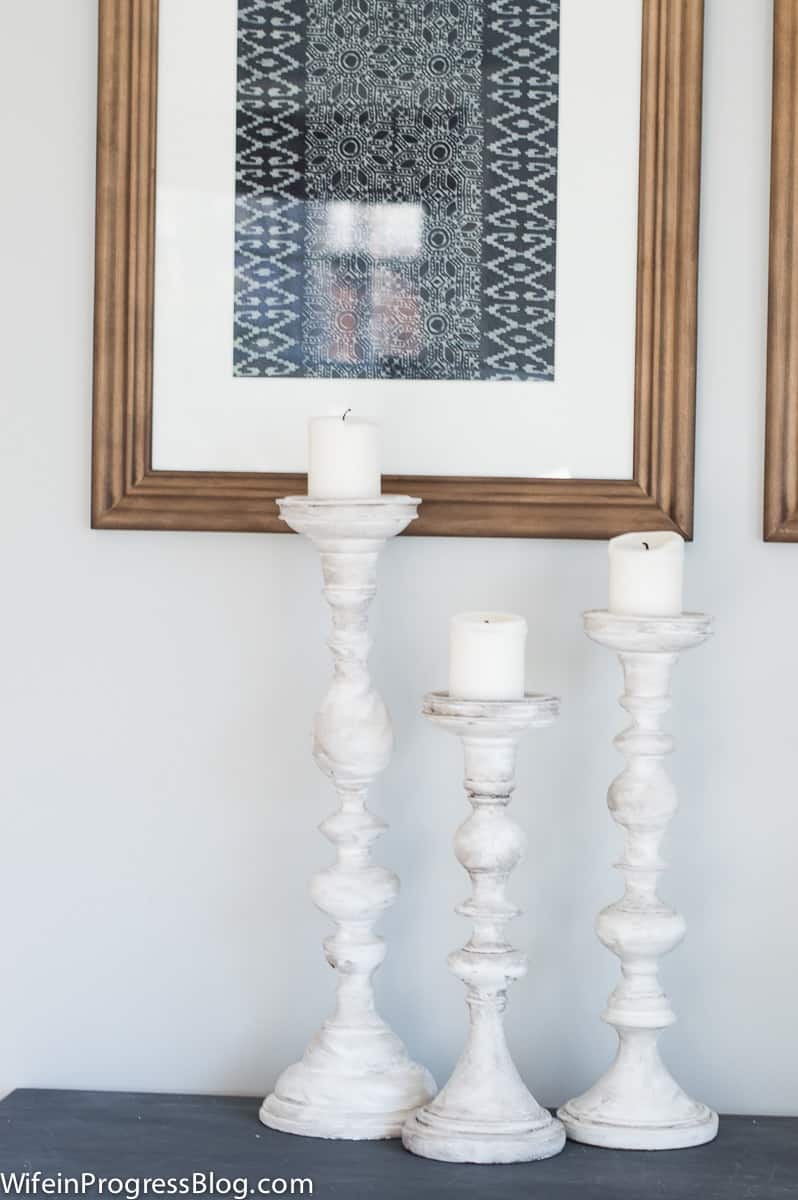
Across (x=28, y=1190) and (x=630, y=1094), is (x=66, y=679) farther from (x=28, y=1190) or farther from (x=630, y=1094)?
(x=630, y=1094)

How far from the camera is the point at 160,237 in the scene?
1135 mm

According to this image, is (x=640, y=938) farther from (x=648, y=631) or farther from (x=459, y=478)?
(x=459, y=478)

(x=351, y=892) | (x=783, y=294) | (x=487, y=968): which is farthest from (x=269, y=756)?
(x=783, y=294)

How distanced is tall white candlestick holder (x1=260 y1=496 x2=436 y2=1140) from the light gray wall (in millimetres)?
87

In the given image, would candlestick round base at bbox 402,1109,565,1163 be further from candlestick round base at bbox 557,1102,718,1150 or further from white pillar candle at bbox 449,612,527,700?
white pillar candle at bbox 449,612,527,700

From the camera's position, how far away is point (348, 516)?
1.00m

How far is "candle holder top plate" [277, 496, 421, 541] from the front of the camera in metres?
1.00

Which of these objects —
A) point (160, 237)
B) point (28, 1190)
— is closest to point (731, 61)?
point (160, 237)

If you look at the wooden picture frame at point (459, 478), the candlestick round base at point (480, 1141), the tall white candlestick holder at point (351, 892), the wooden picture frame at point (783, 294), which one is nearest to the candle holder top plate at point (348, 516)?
the tall white candlestick holder at point (351, 892)

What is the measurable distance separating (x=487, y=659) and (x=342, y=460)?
172 mm

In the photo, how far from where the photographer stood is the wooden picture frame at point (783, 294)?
1109mm

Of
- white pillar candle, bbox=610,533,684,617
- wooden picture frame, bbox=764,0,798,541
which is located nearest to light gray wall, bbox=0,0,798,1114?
wooden picture frame, bbox=764,0,798,541

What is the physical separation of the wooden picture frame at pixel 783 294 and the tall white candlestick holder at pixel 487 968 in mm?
267

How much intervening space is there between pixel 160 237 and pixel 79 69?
5.9 inches
